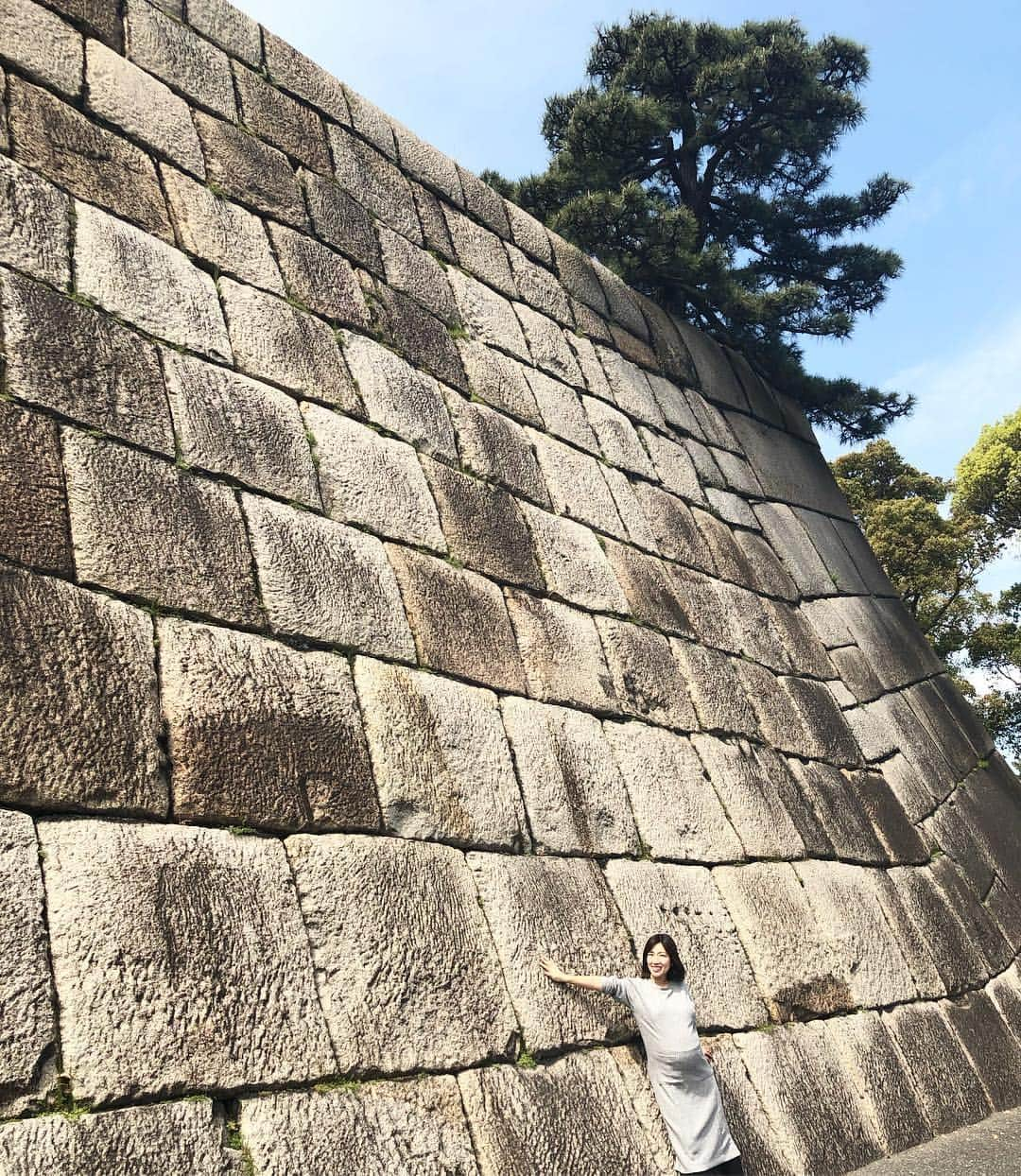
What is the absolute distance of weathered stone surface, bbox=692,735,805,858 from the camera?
425cm

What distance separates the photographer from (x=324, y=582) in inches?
126

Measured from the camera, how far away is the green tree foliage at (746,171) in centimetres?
781

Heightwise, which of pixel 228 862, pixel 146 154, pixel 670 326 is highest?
pixel 670 326

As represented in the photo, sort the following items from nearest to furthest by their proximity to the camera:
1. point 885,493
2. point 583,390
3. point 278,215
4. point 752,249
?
1. point 278,215
2. point 583,390
3. point 752,249
4. point 885,493

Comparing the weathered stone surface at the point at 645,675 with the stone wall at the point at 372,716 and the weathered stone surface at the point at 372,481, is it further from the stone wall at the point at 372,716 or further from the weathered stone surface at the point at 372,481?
the weathered stone surface at the point at 372,481

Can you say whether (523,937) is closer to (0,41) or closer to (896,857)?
(896,857)

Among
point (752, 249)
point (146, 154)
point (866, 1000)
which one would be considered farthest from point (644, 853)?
point (752, 249)

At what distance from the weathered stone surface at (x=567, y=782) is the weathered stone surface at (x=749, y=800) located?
69 cm

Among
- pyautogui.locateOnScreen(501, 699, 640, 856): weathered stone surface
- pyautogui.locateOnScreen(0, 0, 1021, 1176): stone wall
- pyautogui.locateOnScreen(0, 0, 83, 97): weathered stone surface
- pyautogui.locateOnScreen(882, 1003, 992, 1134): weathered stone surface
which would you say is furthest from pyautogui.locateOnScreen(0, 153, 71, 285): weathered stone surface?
pyautogui.locateOnScreen(882, 1003, 992, 1134): weathered stone surface

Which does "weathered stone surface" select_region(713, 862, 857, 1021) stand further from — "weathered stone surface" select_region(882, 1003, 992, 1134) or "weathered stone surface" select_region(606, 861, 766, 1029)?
"weathered stone surface" select_region(882, 1003, 992, 1134)

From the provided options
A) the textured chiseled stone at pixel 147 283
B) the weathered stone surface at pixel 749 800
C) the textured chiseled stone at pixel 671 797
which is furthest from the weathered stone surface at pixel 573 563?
the textured chiseled stone at pixel 147 283

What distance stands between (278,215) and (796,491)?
437 centimetres

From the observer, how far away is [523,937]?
3.03 m

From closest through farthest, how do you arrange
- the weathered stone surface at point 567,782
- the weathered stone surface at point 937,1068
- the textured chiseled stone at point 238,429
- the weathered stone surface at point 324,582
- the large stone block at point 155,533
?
the large stone block at point 155,533 → the weathered stone surface at point 324,582 → the textured chiseled stone at point 238,429 → the weathered stone surface at point 567,782 → the weathered stone surface at point 937,1068
